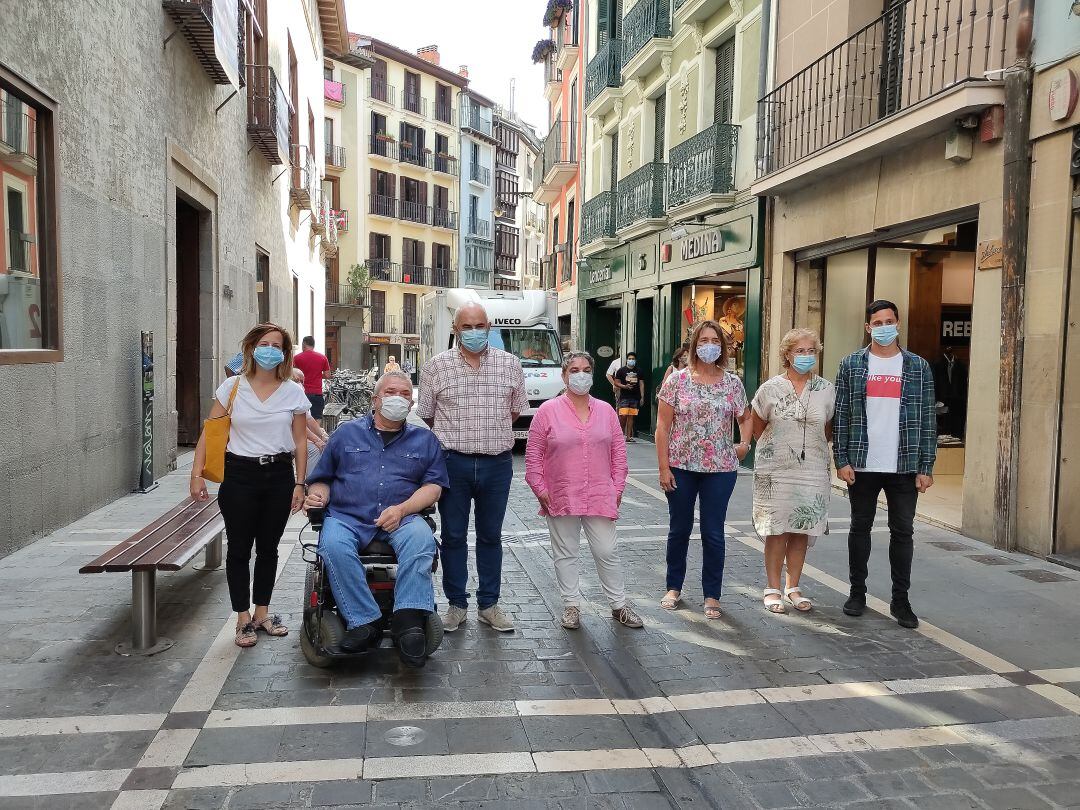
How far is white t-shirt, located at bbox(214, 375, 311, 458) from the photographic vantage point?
4.76m

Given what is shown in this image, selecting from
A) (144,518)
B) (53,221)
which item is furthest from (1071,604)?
(53,221)

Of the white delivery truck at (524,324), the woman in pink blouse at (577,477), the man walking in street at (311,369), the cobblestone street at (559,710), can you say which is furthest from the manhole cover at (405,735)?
the white delivery truck at (524,324)

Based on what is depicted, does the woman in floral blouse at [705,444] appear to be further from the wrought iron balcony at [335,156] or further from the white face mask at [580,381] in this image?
the wrought iron balcony at [335,156]

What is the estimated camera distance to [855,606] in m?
5.56

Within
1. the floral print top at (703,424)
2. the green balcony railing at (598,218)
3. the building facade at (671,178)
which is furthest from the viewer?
the green balcony railing at (598,218)

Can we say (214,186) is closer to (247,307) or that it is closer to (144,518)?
(247,307)

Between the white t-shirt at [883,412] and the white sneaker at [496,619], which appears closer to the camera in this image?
the white sneaker at [496,619]

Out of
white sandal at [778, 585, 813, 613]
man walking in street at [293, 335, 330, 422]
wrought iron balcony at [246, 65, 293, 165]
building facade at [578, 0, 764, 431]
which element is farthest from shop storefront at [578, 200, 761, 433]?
wrought iron balcony at [246, 65, 293, 165]

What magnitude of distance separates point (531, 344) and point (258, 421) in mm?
11821

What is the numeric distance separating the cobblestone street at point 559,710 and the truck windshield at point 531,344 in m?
10.4

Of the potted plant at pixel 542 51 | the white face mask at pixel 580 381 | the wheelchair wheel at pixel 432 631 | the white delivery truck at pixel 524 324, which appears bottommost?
the wheelchair wheel at pixel 432 631

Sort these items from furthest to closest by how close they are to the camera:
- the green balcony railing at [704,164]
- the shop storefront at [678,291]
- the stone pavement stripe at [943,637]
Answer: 1. the green balcony railing at [704,164]
2. the shop storefront at [678,291]
3. the stone pavement stripe at [943,637]

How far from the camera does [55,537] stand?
23.6 feet

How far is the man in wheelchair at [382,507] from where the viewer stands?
434cm
